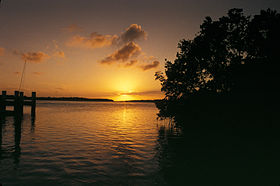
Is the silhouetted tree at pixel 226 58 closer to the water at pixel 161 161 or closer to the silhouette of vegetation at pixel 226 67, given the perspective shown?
the silhouette of vegetation at pixel 226 67

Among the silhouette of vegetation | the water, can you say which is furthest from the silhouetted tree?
the water

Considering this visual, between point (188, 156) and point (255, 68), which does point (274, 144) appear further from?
point (188, 156)

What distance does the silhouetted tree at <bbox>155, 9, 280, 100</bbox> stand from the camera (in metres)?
14.8

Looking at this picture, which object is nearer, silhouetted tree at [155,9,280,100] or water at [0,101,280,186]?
water at [0,101,280,186]

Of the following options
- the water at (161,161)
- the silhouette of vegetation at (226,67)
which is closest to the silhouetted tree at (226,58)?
the silhouette of vegetation at (226,67)

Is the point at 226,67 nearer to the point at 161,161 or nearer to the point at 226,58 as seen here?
the point at 226,58

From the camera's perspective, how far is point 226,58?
1884 centimetres

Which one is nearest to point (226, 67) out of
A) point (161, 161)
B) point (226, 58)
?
point (226, 58)

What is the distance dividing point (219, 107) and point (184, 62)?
722cm

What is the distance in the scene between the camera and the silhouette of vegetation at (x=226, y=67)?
14.4 metres

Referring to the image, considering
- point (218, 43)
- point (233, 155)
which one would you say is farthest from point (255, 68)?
point (233, 155)

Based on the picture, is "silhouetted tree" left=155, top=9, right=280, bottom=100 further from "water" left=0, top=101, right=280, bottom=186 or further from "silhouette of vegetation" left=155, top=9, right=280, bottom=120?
"water" left=0, top=101, right=280, bottom=186

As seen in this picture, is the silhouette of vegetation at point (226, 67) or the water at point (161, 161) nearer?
the water at point (161, 161)

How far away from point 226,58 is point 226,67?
1.92 m
